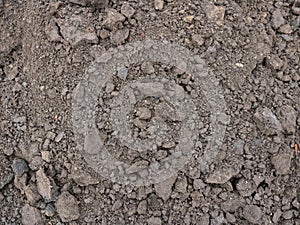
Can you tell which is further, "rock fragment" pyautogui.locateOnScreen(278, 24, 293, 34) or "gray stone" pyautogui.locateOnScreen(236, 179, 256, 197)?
"rock fragment" pyautogui.locateOnScreen(278, 24, 293, 34)

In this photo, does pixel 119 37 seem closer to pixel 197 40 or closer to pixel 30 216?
pixel 197 40

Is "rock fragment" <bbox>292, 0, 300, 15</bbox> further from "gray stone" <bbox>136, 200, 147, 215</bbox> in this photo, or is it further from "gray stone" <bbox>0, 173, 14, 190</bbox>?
"gray stone" <bbox>0, 173, 14, 190</bbox>

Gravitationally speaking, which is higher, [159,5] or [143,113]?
[159,5]

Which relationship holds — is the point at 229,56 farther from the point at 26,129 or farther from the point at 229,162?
the point at 26,129

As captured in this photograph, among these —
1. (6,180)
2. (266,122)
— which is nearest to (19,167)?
(6,180)

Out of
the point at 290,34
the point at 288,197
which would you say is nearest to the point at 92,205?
the point at 288,197

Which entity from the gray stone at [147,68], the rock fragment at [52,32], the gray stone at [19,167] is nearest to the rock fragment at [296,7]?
the gray stone at [147,68]

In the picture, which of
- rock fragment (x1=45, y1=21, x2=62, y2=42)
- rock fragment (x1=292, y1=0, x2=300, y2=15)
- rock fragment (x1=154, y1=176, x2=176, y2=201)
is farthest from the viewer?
rock fragment (x1=292, y1=0, x2=300, y2=15)

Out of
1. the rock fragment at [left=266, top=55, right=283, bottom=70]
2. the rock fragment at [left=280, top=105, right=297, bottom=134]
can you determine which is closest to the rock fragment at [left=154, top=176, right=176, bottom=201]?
the rock fragment at [left=280, top=105, right=297, bottom=134]
